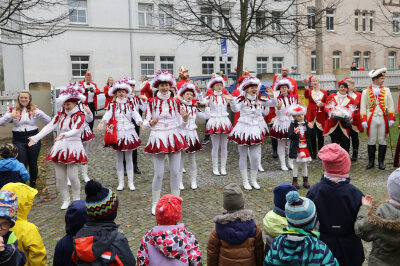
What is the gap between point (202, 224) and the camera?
5.73 metres

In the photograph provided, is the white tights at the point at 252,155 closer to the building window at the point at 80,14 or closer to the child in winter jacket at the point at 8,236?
the child in winter jacket at the point at 8,236

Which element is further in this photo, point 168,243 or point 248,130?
point 248,130

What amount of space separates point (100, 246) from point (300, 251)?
4.57 ft

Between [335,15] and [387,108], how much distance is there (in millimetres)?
27145

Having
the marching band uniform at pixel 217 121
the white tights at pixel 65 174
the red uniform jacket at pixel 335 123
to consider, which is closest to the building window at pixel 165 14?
the marching band uniform at pixel 217 121

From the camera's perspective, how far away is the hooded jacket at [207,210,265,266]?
327cm

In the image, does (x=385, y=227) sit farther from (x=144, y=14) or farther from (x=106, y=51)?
(x=144, y=14)

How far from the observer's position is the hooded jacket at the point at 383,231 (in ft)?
9.38

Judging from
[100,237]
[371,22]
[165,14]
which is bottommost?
[100,237]

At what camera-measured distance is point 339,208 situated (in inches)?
134

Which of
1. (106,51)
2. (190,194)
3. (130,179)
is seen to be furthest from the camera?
(106,51)

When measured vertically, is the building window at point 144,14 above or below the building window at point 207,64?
above

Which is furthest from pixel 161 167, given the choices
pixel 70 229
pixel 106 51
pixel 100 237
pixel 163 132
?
pixel 106 51

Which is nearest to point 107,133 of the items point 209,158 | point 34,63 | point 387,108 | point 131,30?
point 209,158
